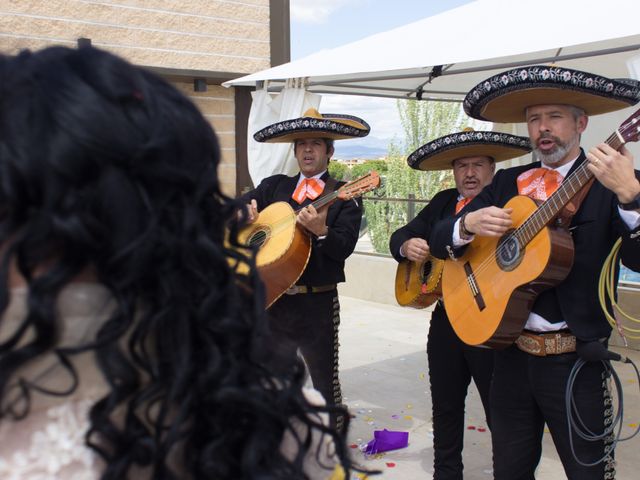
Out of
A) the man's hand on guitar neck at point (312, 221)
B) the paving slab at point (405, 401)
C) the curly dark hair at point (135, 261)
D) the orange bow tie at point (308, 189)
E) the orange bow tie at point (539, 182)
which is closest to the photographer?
the curly dark hair at point (135, 261)

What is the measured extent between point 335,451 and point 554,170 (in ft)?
6.34

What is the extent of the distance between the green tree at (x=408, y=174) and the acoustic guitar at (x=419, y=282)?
3973 mm

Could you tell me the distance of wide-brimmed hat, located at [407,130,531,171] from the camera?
3.29m

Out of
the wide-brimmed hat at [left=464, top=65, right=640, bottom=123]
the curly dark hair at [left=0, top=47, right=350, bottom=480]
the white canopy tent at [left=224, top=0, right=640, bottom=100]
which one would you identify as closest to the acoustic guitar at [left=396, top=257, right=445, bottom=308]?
the wide-brimmed hat at [left=464, top=65, right=640, bottom=123]

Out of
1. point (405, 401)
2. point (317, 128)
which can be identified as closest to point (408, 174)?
point (405, 401)

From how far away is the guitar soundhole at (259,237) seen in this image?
3688 millimetres

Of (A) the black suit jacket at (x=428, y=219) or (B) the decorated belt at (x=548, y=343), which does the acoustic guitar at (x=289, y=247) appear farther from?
(B) the decorated belt at (x=548, y=343)

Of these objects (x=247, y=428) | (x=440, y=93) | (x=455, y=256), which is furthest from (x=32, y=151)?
(x=440, y=93)

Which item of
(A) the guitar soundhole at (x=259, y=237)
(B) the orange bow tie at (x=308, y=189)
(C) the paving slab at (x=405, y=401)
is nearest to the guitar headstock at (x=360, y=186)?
(B) the orange bow tie at (x=308, y=189)

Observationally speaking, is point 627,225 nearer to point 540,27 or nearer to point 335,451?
point 540,27

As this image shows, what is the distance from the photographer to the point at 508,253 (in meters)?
2.62

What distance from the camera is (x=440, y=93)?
582cm

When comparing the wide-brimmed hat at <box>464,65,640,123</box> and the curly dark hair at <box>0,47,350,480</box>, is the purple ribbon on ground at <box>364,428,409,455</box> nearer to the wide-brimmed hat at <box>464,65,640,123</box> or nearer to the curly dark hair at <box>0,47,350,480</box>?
the wide-brimmed hat at <box>464,65,640,123</box>

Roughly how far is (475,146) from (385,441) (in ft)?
5.86
